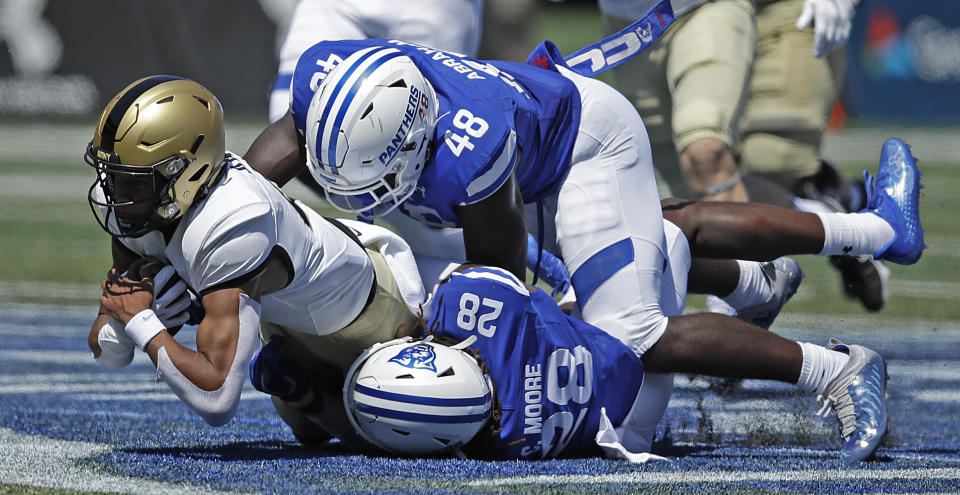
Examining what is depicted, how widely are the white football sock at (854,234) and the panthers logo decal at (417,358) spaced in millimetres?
1263

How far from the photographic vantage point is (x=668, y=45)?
4883mm

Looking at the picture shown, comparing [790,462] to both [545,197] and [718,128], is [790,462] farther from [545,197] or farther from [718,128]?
[718,128]

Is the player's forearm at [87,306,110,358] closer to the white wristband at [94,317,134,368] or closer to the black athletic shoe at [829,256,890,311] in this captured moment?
the white wristband at [94,317,134,368]

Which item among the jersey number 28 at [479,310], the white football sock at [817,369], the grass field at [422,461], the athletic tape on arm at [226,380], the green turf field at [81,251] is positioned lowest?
the green turf field at [81,251]

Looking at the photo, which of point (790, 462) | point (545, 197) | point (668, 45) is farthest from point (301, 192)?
point (790, 462)

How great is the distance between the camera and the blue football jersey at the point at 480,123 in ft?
10.1

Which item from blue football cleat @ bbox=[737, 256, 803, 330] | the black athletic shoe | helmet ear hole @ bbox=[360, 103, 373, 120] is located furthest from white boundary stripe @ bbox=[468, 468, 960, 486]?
the black athletic shoe

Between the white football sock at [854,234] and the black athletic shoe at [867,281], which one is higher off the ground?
the white football sock at [854,234]

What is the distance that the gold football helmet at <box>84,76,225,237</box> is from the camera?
2662 millimetres

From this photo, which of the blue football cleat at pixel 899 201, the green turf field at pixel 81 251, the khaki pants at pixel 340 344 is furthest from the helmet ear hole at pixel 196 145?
the green turf field at pixel 81 251

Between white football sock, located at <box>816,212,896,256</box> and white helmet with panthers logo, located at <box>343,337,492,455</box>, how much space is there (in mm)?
1154

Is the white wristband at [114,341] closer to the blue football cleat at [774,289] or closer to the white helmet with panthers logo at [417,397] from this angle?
the white helmet with panthers logo at [417,397]

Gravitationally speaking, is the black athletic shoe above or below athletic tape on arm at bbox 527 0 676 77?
below

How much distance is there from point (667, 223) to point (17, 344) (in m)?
3.02
